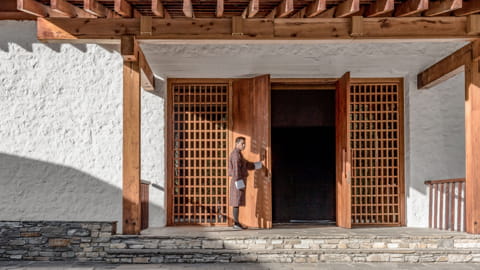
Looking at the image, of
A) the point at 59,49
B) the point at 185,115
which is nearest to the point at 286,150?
the point at 185,115

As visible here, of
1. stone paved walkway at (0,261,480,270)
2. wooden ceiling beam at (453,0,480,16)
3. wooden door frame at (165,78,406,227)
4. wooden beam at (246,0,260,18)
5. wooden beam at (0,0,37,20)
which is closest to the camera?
wooden beam at (246,0,260,18)

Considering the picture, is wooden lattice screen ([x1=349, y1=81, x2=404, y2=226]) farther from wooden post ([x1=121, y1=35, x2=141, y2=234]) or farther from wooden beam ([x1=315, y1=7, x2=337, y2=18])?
wooden post ([x1=121, y1=35, x2=141, y2=234])

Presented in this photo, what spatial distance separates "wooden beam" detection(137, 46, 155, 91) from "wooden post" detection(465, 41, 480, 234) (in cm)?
409

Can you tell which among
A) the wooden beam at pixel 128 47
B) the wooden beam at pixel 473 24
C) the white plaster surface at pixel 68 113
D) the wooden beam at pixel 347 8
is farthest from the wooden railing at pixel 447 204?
the wooden beam at pixel 128 47

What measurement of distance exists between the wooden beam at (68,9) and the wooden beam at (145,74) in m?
0.79

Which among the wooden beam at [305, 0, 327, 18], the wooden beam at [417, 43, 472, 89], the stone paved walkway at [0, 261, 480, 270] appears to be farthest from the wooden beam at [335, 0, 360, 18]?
the stone paved walkway at [0, 261, 480, 270]

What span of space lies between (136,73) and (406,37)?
328cm

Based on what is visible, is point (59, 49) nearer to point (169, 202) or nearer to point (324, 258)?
point (169, 202)

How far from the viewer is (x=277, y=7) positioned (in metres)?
7.59

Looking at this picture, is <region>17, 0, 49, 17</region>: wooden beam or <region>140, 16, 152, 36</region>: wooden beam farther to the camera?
<region>140, 16, 152, 36</region>: wooden beam

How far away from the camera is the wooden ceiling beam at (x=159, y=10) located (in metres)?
7.03

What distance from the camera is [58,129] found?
9.29m

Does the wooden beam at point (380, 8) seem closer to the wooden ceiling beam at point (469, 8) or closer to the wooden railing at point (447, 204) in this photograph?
the wooden ceiling beam at point (469, 8)

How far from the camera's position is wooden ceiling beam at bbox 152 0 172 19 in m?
7.03
